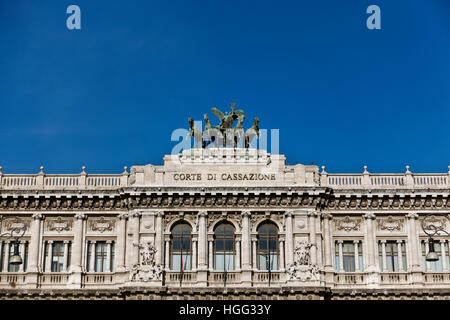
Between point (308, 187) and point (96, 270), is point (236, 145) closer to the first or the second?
point (308, 187)

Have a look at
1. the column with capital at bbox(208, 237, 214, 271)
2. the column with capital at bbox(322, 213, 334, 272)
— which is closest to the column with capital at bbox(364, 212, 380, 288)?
the column with capital at bbox(322, 213, 334, 272)

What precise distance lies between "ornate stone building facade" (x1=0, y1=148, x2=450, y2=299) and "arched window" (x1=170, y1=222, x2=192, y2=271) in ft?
0.22

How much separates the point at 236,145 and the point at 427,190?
1337cm

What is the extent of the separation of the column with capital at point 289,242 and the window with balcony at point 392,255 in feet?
19.9

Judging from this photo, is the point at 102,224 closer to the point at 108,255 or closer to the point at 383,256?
the point at 108,255

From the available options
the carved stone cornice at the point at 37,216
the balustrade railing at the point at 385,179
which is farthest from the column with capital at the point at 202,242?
the carved stone cornice at the point at 37,216

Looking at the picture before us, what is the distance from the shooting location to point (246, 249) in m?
58.5

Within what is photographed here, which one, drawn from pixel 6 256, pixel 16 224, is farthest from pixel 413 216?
pixel 6 256

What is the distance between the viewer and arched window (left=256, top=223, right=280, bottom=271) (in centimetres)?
5884

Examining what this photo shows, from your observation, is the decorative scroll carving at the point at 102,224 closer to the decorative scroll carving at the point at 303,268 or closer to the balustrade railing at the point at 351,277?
the decorative scroll carving at the point at 303,268

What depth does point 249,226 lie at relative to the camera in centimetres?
5922

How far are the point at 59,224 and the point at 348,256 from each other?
19701 millimetres
